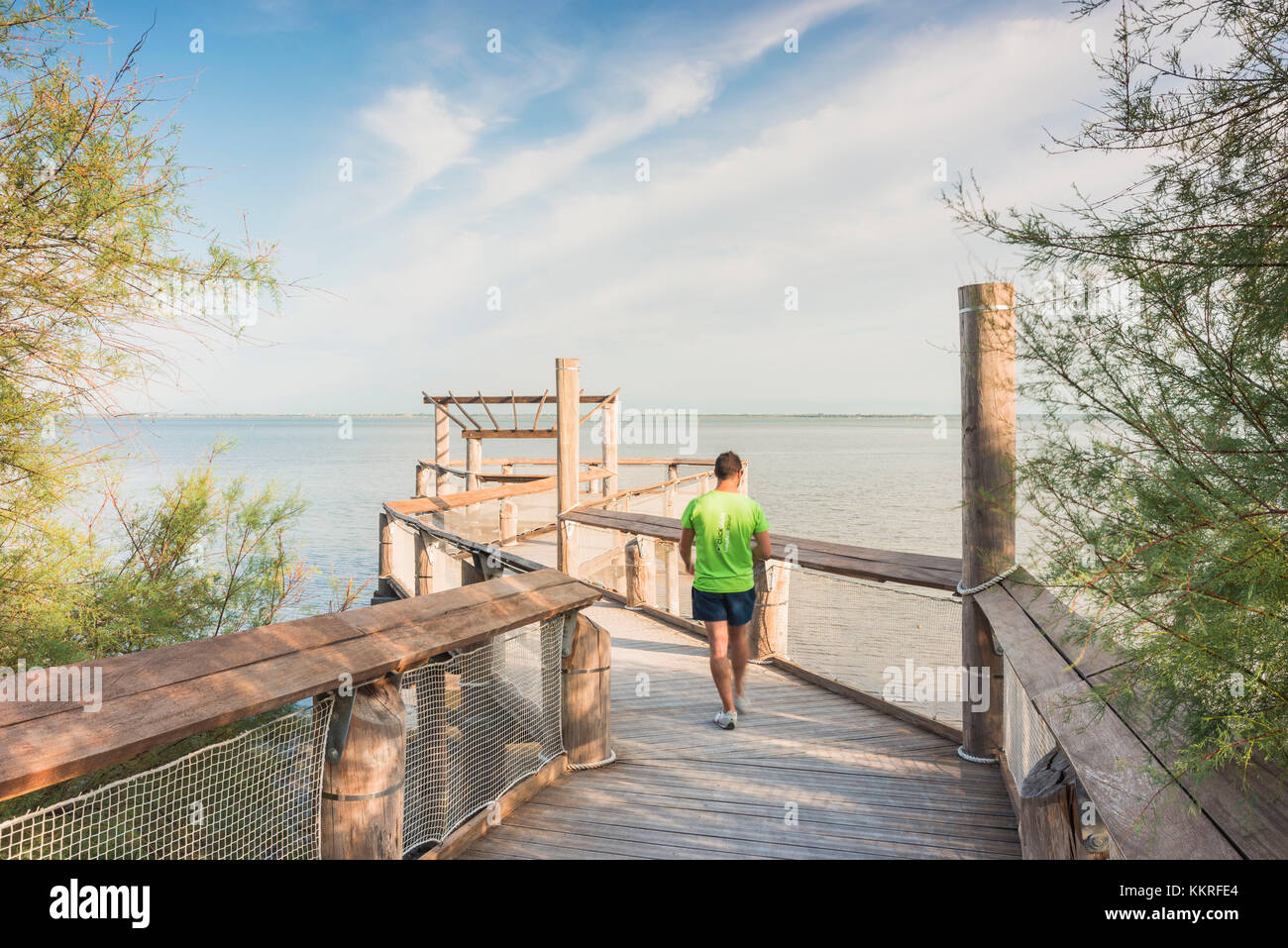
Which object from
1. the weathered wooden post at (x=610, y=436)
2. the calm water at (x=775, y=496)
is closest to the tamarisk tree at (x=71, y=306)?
the calm water at (x=775, y=496)

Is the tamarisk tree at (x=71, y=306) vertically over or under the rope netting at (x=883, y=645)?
over

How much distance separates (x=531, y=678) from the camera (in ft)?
14.2

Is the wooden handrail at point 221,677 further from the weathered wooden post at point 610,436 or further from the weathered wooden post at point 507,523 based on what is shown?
the weathered wooden post at point 610,436

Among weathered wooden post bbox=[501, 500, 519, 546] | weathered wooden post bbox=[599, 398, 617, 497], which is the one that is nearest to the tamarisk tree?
weathered wooden post bbox=[501, 500, 519, 546]

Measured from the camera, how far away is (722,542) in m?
4.40

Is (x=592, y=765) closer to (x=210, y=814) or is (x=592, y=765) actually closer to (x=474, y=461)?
(x=210, y=814)

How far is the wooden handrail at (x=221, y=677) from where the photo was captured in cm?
150

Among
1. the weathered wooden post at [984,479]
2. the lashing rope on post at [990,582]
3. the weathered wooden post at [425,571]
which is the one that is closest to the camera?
the weathered wooden post at [984,479]

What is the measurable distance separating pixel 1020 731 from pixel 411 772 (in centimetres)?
281

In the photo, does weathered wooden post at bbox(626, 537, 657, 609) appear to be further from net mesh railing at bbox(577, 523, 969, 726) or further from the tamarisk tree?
the tamarisk tree

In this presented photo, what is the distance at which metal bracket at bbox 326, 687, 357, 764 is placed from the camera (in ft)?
7.86

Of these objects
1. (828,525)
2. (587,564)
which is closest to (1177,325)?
(587,564)

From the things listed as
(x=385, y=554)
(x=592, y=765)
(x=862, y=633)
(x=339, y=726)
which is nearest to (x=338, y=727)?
(x=339, y=726)
